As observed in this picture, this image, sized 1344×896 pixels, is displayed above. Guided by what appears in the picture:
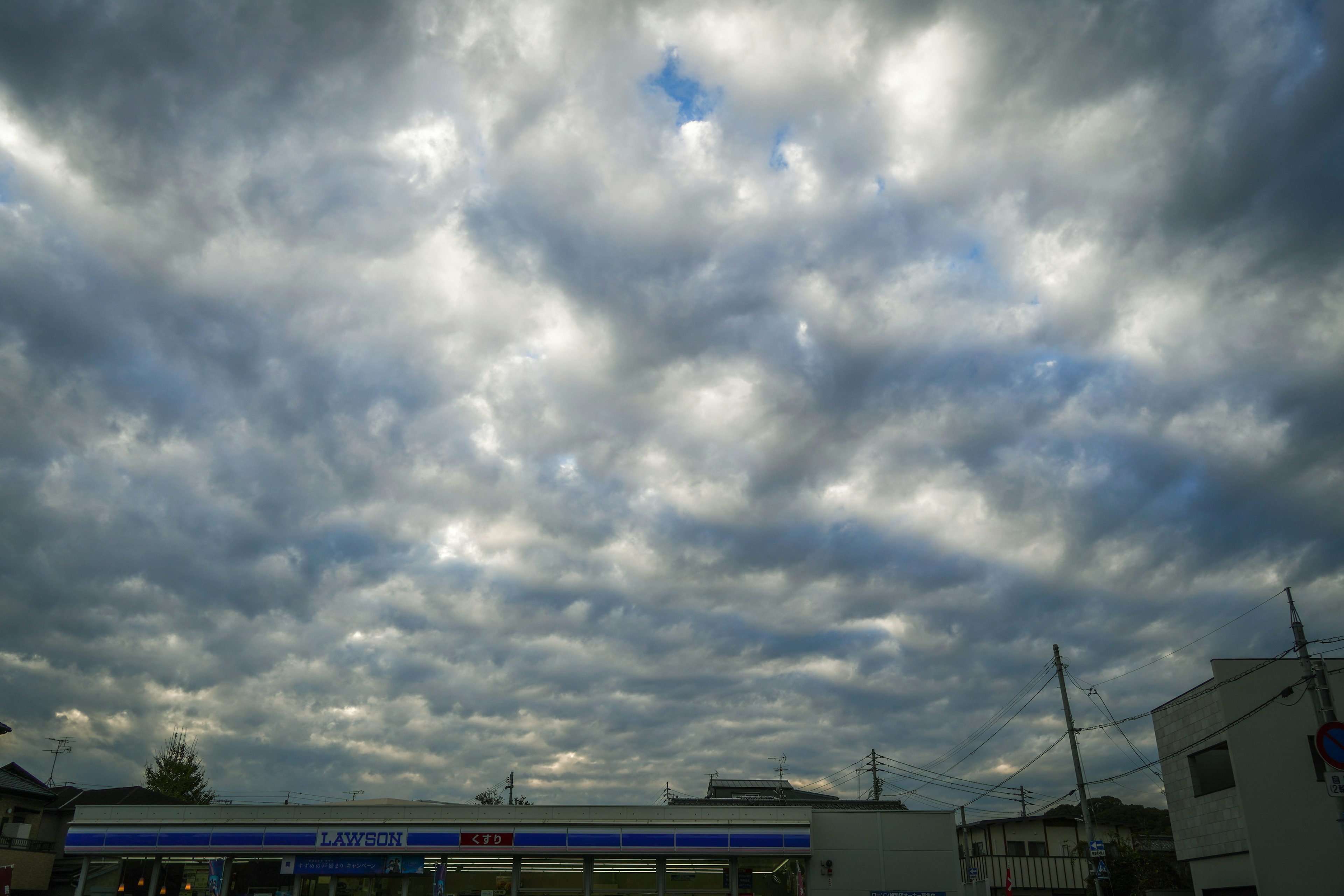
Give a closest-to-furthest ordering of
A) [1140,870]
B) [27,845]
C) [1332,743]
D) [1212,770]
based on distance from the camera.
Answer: [1332,743]
[1212,770]
[1140,870]
[27,845]

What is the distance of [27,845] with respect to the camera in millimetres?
51781

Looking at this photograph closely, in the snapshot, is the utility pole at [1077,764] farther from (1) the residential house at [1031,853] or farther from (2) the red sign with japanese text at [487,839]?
(2) the red sign with japanese text at [487,839]

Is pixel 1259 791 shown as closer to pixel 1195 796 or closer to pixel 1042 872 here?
pixel 1195 796

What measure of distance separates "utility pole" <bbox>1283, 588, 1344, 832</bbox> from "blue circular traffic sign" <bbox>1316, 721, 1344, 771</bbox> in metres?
1.67

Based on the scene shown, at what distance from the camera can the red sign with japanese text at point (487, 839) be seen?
36.7 meters

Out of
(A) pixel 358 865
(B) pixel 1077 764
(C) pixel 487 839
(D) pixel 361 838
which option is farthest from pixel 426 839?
(B) pixel 1077 764

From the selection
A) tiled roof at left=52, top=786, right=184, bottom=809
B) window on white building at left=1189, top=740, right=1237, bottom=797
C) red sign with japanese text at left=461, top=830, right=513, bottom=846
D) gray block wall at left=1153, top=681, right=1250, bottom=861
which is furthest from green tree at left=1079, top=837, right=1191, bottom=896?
tiled roof at left=52, top=786, right=184, bottom=809

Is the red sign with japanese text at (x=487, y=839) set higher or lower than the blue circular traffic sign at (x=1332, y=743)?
lower

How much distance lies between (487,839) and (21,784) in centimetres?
3821

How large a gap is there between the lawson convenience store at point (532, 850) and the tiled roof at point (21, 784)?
65.7ft

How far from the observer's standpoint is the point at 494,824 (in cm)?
3709

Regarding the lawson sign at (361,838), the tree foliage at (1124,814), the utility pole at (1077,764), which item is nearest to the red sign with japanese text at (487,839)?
the lawson sign at (361,838)

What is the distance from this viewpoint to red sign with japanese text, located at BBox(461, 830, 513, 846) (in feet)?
120

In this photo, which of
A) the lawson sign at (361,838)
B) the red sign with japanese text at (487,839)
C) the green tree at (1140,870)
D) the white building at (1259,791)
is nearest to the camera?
the white building at (1259,791)
